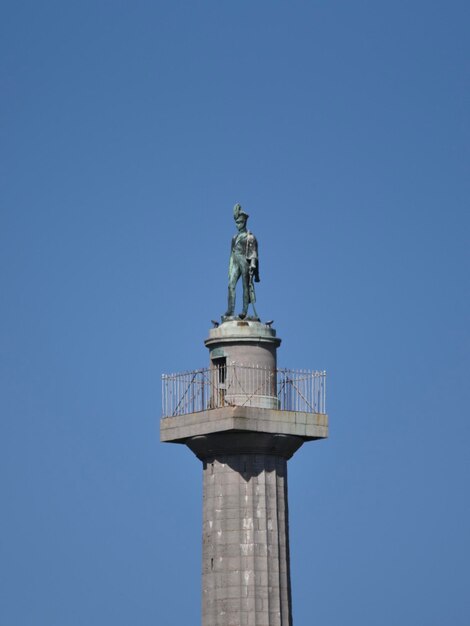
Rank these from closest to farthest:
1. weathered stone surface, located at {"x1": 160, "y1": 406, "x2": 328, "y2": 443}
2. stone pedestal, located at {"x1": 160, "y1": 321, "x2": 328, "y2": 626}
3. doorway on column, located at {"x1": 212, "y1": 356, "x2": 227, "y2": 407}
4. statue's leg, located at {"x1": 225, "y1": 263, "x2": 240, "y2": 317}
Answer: weathered stone surface, located at {"x1": 160, "y1": 406, "x2": 328, "y2": 443}, stone pedestal, located at {"x1": 160, "y1": 321, "x2": 328, "y2": 626}, doorway on column, located at {"x1": 212, "y1": 356, "x2": 227, "y2": 407}, statue's leg, located at {"x1": 225, "y1": 263, "x2": 240, "y2": 317}

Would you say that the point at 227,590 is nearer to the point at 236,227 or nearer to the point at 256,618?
the point at 256,618

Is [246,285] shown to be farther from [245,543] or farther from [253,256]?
[245,543]

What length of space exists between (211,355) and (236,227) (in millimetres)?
5010

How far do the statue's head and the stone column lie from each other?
808cm

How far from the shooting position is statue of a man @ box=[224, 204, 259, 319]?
86938 millimetres

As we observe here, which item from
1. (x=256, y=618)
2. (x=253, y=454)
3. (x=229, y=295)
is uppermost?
(x=229, y=295)

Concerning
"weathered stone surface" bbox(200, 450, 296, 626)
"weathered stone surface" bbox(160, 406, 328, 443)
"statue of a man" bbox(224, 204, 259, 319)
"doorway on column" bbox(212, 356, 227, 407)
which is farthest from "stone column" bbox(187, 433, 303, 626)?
"statue of a man" bbox(224, 204, 259, 319)

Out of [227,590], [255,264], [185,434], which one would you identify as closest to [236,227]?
[255,264]

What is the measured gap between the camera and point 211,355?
8594 cm

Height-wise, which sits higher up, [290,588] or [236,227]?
[236,227]

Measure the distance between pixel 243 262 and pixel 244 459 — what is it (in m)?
7.32

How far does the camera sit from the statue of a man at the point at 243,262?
86.9 metres

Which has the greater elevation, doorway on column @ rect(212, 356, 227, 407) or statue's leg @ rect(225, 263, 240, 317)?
statue's leg @ rect(225, 263, 240, 317)

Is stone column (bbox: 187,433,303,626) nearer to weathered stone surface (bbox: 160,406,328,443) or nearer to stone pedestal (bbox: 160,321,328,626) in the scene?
stone pedestal (bbox: 160,321,328,626)
